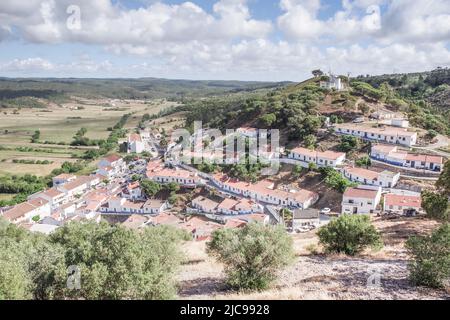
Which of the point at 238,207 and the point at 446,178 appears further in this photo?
the point at 238,207

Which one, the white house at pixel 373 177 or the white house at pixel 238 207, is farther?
the white house at pixel 238 207

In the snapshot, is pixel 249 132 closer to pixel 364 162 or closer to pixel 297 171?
pixel 297 171

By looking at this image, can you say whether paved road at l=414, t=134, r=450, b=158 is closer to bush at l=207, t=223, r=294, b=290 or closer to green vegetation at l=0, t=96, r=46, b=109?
bush at l=207, t=223, r=294, b=290

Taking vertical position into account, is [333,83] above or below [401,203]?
above

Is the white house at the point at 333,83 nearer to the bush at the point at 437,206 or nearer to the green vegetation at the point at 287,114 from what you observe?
the green vegetation at the point at 287,114

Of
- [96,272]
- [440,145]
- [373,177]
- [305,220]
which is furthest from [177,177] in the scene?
[96,272]

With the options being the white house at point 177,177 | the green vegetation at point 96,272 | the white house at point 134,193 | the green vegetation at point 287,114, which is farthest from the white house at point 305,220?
the green vegetation at point 96,272
